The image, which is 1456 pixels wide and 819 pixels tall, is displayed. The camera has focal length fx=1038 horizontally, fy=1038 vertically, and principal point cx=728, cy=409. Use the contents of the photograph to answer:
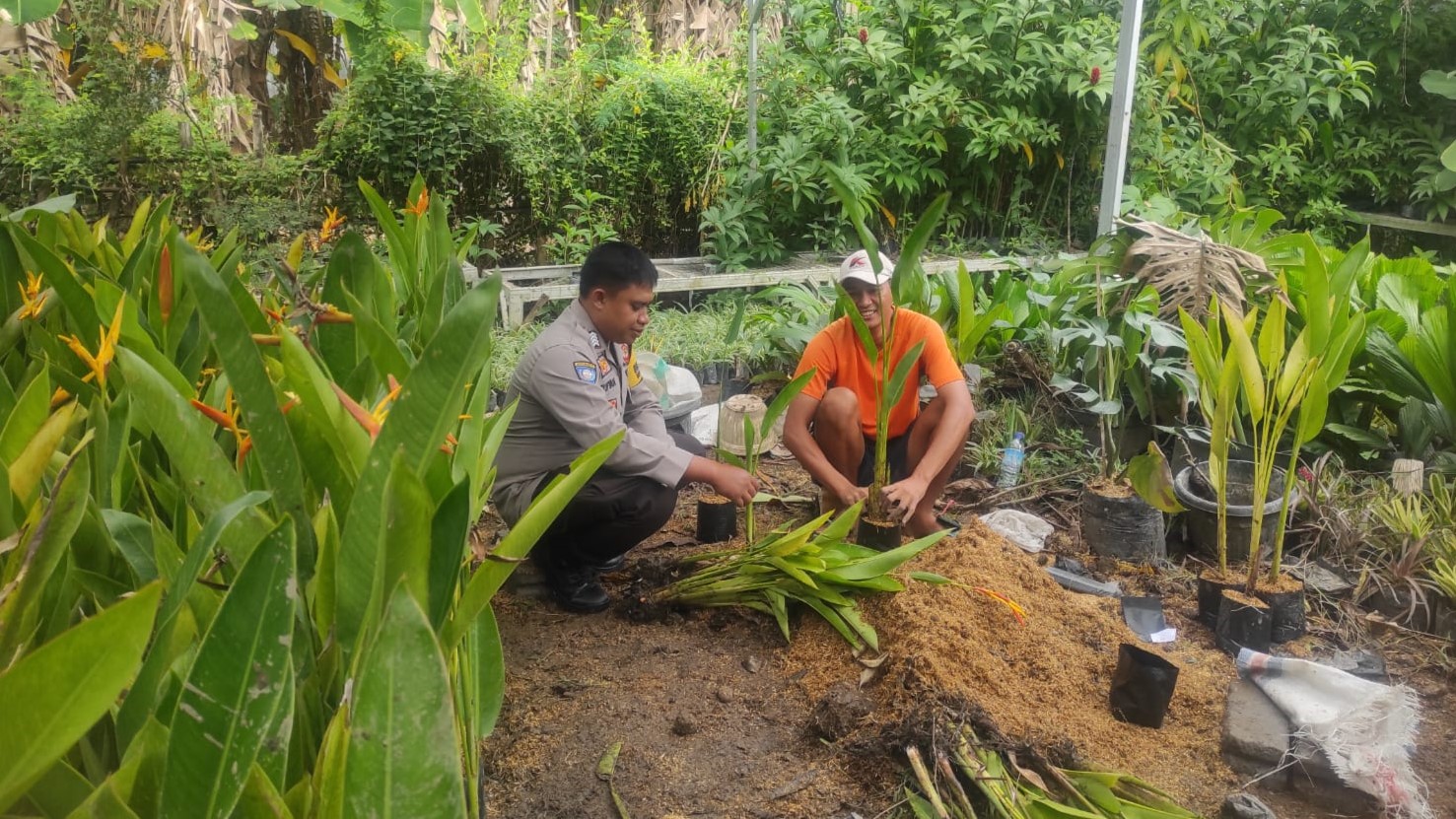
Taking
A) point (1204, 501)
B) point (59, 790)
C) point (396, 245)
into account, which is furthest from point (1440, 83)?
point (59, 790)

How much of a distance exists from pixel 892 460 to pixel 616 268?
1.19 metres

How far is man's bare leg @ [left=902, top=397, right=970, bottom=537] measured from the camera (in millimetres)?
3160

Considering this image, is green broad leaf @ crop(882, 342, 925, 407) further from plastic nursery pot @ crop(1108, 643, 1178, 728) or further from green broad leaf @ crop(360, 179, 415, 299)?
green broad leaf @ crop(360, 179, 415, 299)

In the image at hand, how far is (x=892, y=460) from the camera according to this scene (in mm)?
3441

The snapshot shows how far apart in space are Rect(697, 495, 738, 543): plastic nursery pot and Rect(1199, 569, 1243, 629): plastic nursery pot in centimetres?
140

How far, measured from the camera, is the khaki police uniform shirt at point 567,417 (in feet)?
9.23

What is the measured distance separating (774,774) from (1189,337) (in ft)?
5.24

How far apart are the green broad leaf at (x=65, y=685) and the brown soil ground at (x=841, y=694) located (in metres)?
1.42

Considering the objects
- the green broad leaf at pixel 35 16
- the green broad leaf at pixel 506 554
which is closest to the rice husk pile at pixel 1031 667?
the green broad leaf at pixel 506 554

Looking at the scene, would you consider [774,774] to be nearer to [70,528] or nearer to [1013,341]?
[70,528]

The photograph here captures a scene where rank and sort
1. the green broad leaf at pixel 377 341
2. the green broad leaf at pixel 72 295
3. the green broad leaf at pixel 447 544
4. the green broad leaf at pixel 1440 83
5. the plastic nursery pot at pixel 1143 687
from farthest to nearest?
the green broad leaf at pixel 1440 83, the plastic nursery pot at pixel 1143 687, the green broad leaf at pixel 72 295, the green broad leaf at pixel 377 341, the green broad leaf at pixel 447 544

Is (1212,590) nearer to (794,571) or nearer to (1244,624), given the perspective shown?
(1244,624)

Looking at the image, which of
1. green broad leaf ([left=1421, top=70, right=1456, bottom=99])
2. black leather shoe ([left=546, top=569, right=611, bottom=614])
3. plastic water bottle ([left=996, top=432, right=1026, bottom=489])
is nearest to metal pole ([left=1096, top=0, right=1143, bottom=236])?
plastic water bottle ([left=996, top=432, right=1026, bottom=489])

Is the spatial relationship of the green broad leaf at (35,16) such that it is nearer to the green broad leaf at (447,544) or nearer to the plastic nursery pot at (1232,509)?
the green broad leaf at (447,544)
